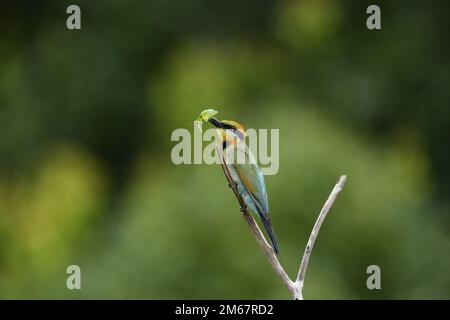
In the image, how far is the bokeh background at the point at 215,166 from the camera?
6.08 meters

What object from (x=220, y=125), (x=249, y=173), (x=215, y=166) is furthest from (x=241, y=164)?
(x=215, y=166)

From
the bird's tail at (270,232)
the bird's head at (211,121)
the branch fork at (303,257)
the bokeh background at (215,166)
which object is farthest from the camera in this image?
the bokeh background at (215,166)

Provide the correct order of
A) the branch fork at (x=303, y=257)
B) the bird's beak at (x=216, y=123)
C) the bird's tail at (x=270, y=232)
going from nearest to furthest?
the branch fork at (x=303, y=257), the bird's tail at (x=270, y=232), the bird's beak at (x=216, y=123)

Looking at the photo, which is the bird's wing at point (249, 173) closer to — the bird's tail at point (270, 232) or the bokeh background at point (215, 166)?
the bird's tail at point (270, 232)

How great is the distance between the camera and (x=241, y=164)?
3.92m

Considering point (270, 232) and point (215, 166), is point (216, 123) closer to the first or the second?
point (270, 232)

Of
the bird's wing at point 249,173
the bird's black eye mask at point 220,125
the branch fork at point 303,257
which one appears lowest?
the branch fork at point 303,257

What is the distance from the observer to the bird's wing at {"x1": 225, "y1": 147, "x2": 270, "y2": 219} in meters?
3.83

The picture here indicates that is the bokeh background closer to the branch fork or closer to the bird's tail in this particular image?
the bird's tail

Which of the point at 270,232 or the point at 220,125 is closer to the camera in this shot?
the point at 270,232

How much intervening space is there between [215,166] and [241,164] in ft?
7.75

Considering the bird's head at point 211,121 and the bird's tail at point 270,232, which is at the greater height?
the bird's head at point 211,121

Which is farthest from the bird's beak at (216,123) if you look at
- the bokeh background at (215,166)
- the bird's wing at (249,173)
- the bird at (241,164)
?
the bokeh background at (215,166)

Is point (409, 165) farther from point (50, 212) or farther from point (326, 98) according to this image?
point (50, 212)
